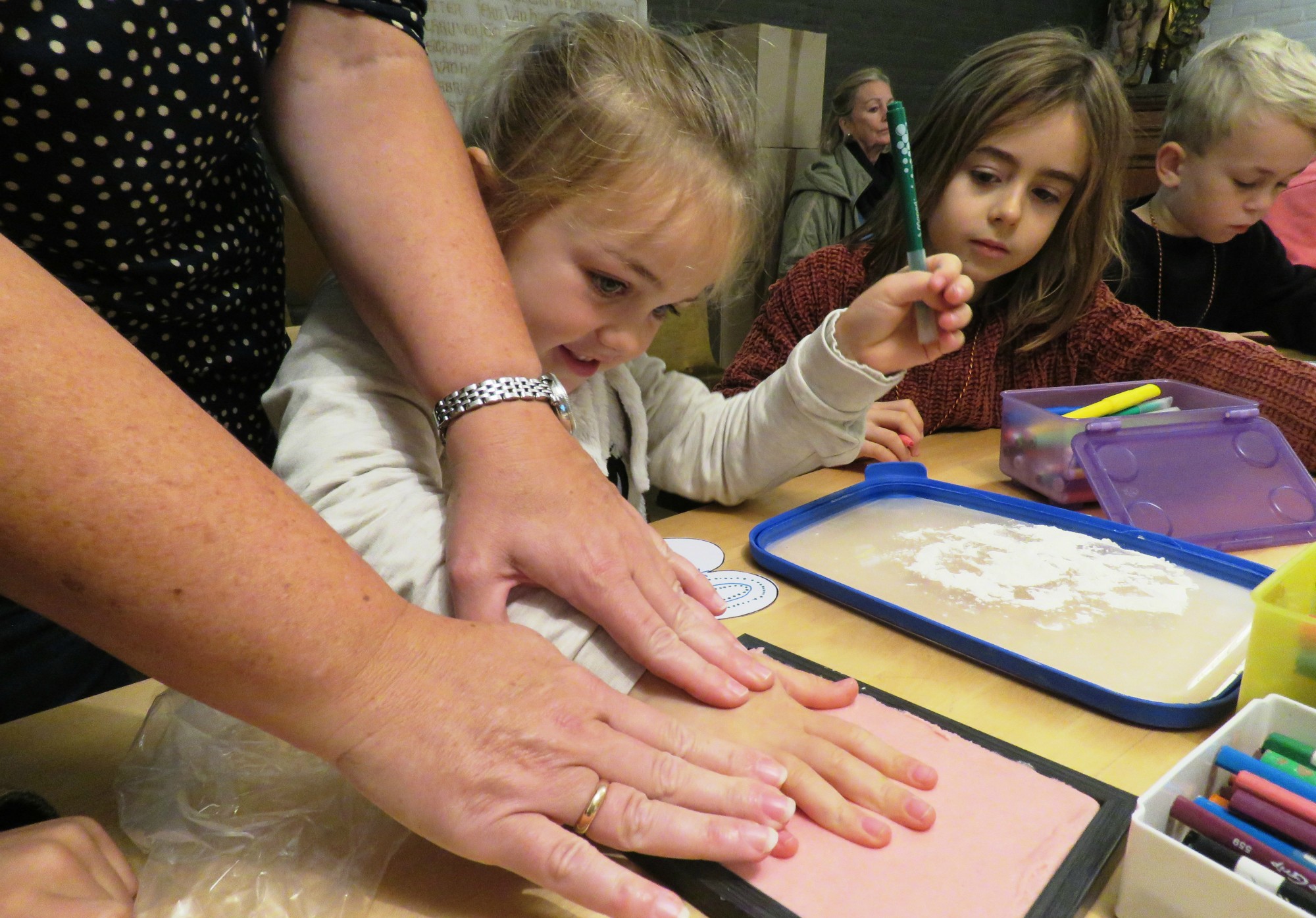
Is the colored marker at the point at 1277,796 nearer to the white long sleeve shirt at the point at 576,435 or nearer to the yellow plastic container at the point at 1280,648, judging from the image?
the yellow plastic container at the point at 1280,648

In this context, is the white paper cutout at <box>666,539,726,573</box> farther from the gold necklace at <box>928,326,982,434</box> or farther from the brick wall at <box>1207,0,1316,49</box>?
the brick wall at <box>1207,0,1316,49</box>

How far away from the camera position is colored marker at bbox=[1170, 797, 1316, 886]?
14.7 inches

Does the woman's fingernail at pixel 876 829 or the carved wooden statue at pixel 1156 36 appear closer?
the woman's fingernail at pixel 876 829

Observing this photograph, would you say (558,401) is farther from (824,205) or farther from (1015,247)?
(824,205)

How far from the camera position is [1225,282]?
6.40ft

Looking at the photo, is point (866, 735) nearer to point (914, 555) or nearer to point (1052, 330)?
point (914, 555)

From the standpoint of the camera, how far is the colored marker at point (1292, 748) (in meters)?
0.44

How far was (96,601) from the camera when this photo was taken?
32cm

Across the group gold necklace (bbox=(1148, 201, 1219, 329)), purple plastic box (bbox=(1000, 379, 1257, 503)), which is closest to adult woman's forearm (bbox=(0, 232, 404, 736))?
purple plastic box (bbox=(1000, 379, 1257, 503))

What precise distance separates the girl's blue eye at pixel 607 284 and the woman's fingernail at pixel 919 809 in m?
0.52

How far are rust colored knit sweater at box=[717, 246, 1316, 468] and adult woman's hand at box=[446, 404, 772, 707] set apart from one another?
2.44ft

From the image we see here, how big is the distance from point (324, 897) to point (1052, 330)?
137 cm

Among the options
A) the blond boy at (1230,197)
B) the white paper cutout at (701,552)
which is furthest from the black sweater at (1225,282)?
the white paper cutout at (701,552)

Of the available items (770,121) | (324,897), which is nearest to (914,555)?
(324,897)
